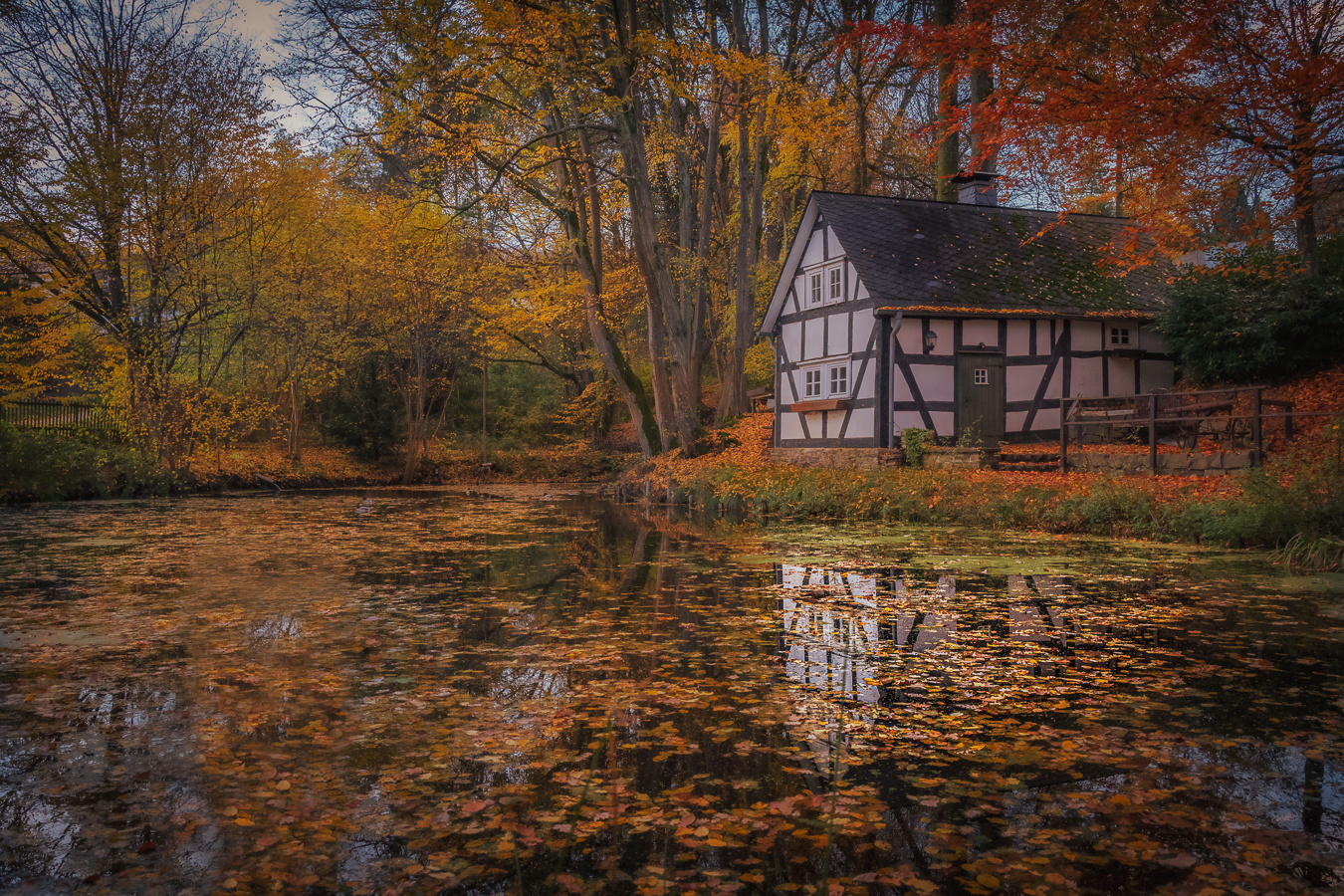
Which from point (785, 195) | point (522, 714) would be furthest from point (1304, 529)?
point (785, 195)

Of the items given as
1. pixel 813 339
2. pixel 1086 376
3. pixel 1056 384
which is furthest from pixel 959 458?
pixel 813 339

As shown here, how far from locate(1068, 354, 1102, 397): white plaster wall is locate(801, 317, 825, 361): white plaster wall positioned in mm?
5721

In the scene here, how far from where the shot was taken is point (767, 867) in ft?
9.07

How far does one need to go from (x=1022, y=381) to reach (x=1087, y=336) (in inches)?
78.3

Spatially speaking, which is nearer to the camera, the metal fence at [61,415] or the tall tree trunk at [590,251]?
the tall tree trunk at [590,251]

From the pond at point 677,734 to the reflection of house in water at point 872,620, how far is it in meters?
0.04

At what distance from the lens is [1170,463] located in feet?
44.4

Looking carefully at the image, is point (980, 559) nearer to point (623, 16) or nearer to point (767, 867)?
point (767, 867)

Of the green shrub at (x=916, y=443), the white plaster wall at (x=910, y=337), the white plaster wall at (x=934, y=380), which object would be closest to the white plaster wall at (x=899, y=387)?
the white plaster wall at (x=934, y=380)

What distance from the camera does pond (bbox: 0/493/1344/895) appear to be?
2.81 metres

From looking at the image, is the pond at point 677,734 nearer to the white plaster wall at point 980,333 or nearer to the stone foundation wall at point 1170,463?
the stone foundation wall at point 1170,463

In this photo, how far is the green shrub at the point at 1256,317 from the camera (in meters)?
17.4

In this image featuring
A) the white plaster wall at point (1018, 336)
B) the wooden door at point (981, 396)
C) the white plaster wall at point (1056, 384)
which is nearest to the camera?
the wooden door at point (981, 396)

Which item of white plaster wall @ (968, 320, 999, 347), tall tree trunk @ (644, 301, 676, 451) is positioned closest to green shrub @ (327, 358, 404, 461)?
tall tree trunk @ (644, 301, 676, 451)
